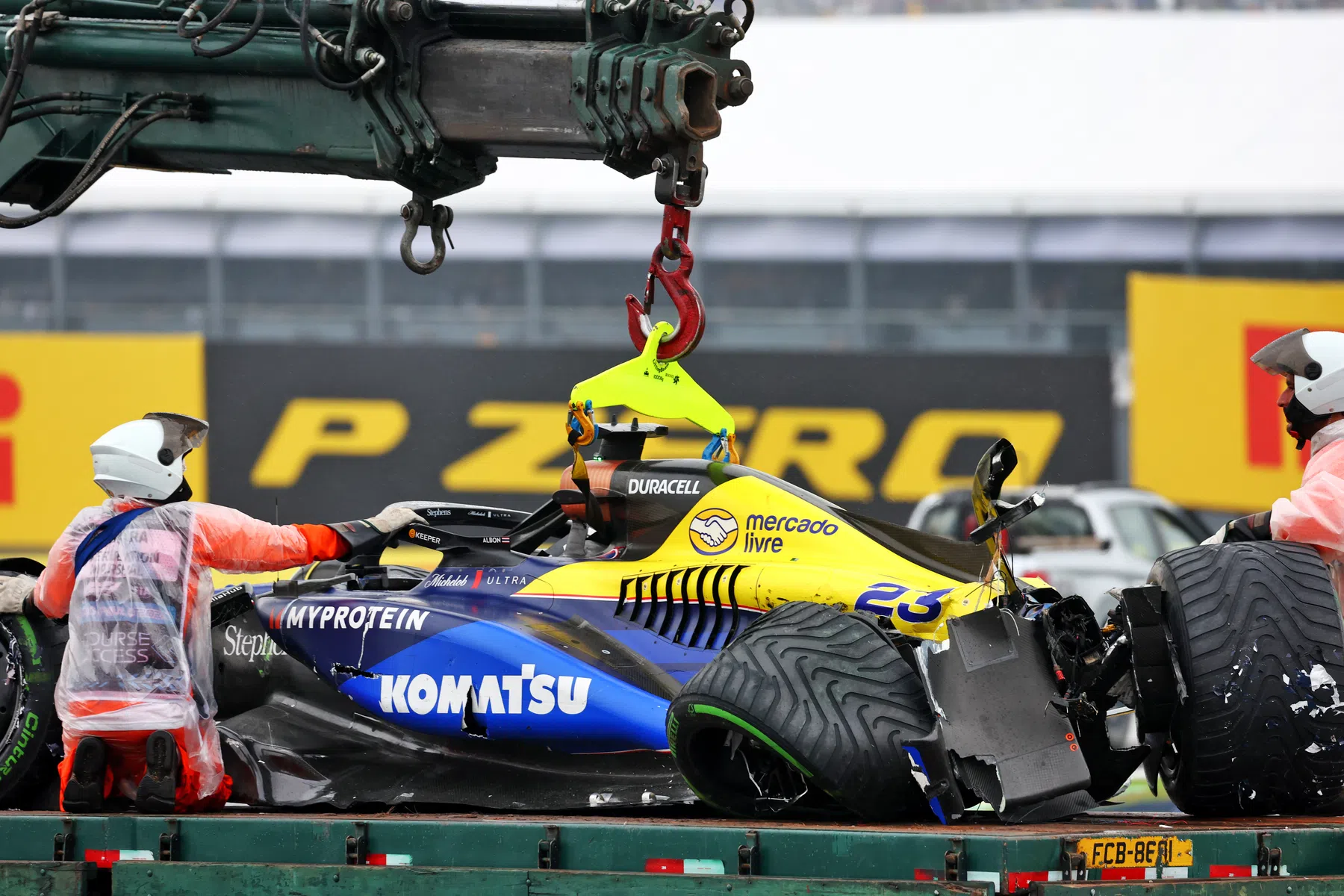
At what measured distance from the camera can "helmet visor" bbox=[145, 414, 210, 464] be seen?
659 cm

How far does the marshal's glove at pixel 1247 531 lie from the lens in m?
6.01

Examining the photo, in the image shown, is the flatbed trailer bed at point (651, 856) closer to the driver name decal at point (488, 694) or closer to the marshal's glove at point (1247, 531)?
the driver name decal at point (488, 694)

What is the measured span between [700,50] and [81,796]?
3.36 meters

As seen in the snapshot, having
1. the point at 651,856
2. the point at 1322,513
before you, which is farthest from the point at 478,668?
the point at 1322,513

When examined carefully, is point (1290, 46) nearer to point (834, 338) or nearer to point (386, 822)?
point (834, 338)

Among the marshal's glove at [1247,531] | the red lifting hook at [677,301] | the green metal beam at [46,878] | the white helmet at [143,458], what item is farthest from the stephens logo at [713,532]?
the green metal beam at [46,878]

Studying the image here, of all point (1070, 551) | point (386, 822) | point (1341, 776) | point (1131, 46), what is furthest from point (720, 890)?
point (1131, 46)

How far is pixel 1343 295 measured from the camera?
19.0 metres

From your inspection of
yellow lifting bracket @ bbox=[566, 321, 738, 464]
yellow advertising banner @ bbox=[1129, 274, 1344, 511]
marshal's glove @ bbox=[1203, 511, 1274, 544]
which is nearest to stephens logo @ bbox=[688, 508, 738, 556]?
yellow lifting bracket @ bbox=[566, 321, 738, 464]

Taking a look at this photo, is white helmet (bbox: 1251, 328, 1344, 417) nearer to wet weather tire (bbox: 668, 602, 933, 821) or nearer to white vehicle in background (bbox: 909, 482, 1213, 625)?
wet weather tire (bbox: 668, 602, 933, 821)

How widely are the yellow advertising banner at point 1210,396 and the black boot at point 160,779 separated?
1378cm

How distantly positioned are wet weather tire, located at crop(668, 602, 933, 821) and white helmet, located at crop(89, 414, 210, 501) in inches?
87.4

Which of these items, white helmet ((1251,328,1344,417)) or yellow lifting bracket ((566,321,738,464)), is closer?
white helmet ((1251,328,1344,417))

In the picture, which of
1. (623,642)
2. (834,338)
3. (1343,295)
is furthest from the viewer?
(834,338)
